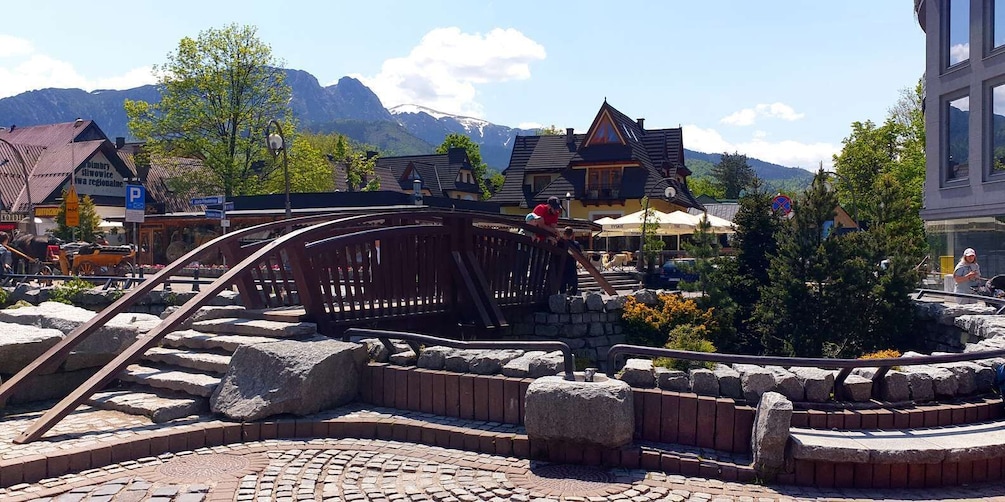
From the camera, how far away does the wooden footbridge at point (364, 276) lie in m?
7.34

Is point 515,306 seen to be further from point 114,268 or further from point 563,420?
point 114,268

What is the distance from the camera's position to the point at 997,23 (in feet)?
66.8

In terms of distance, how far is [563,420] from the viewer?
5488 mm

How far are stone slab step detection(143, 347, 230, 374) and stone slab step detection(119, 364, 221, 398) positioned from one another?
7cm

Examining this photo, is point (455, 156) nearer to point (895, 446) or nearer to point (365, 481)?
point (365, 481)

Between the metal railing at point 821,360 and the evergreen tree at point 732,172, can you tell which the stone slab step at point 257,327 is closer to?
the metal railing at point 821,360

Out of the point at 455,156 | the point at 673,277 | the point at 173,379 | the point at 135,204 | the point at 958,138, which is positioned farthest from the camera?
the point at 455,156

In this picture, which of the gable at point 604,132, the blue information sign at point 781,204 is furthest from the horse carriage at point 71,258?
the gable at point 604,132

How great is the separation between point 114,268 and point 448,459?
1548 centimetres

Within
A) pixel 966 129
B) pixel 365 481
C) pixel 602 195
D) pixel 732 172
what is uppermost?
pixel 732 172

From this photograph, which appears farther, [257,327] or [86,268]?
[86,268]

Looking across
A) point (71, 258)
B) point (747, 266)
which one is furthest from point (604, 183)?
point (71, 258)

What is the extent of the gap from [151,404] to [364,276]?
2988 mm

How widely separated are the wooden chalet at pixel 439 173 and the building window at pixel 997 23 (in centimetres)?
4540
